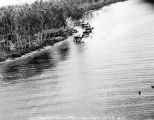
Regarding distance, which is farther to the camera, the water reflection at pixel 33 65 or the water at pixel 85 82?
the water reflection at pixel 33 65

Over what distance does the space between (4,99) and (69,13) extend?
386 feet

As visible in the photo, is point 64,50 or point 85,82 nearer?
point 85,82

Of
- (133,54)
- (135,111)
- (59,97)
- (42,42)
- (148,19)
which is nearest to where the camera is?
(135,111)

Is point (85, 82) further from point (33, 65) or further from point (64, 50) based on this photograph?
point (64, 50)

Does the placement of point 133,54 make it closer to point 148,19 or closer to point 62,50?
point 62,50

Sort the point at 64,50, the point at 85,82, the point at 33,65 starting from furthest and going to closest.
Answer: the point at 64,50
the point at 33,65
the point at 85,82

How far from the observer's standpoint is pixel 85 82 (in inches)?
2616

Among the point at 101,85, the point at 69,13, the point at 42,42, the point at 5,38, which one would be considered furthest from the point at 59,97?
the point at 69,13

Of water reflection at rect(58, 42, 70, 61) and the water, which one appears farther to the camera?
water reflection at rect(58, 42, 70, 61)

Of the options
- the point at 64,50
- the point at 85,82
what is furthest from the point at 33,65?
the point at 85,82

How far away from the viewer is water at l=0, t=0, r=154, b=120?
50750mm

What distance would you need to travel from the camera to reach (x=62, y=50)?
→ 10575 cm

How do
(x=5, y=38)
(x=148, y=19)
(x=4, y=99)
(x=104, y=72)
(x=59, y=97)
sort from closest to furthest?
(x=59, y=97)
(x=4, y=99)
(x=104, y=72)
(x=5, y=38)
(x=148, y=19)

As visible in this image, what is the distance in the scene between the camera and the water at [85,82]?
50.8 m
